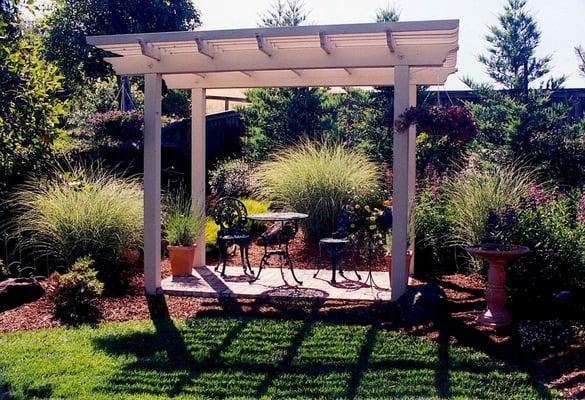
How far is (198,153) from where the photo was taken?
25.5 feet

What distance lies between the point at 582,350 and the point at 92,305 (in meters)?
4.10

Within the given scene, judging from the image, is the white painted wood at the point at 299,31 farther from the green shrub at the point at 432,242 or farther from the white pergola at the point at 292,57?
the green shrub at the point at 432,242

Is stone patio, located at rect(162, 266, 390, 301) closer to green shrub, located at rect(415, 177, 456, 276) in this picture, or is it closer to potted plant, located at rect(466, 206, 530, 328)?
green shrub, located at rect(415, 177, 456, 276)

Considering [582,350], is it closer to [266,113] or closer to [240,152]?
[266,113]

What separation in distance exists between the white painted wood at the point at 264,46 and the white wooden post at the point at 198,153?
1.90 meters

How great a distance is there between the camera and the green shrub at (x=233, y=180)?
36.3ft

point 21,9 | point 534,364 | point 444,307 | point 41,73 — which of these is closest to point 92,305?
point 41,73

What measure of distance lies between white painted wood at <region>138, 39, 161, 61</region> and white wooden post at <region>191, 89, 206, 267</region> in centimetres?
145

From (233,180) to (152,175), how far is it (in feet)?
16.1

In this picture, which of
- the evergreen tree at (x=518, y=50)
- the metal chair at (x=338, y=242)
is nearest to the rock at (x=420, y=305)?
the metal chair at (x=338, y=242)

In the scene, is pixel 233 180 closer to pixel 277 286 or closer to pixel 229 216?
pixel 229 216

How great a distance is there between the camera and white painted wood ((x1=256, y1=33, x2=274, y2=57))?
5577mm

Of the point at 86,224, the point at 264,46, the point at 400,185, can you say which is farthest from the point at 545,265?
the point at 86,224

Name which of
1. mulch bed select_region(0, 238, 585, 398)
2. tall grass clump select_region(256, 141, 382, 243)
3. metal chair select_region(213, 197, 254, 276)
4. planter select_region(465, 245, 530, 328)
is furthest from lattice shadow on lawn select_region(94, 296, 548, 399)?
tall grass clump select_region(256, 141, 382, 243)
